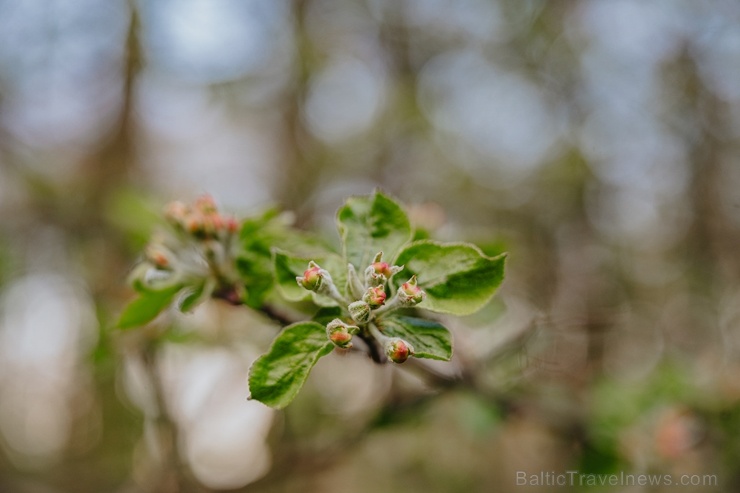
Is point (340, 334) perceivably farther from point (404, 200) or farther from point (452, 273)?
point (404, 200)

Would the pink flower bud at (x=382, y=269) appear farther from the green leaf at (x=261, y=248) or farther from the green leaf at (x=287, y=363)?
the green leaf at (x=261, y=248)

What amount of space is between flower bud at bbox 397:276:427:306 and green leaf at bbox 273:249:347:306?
0.16 meters

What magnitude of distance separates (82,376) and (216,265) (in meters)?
5.52

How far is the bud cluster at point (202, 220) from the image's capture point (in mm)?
1460

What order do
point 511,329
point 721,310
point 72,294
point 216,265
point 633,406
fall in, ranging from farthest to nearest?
point 721,310 < point 72,294 < point 511,329 < point 633,406 < point 216,265

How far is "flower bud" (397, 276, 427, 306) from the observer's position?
110 centimetres

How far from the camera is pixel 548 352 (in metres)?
2.71

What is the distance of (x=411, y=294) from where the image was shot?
1.10 meters

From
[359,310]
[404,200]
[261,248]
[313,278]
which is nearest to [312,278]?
[313,278]

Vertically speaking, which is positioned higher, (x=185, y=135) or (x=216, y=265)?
(x=216, y=265)

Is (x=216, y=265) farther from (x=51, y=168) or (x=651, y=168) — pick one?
(x=651, y=168)

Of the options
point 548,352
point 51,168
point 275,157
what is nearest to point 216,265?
point 548,352

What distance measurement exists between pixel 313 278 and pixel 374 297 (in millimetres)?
122

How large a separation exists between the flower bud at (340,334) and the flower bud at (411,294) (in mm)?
118
